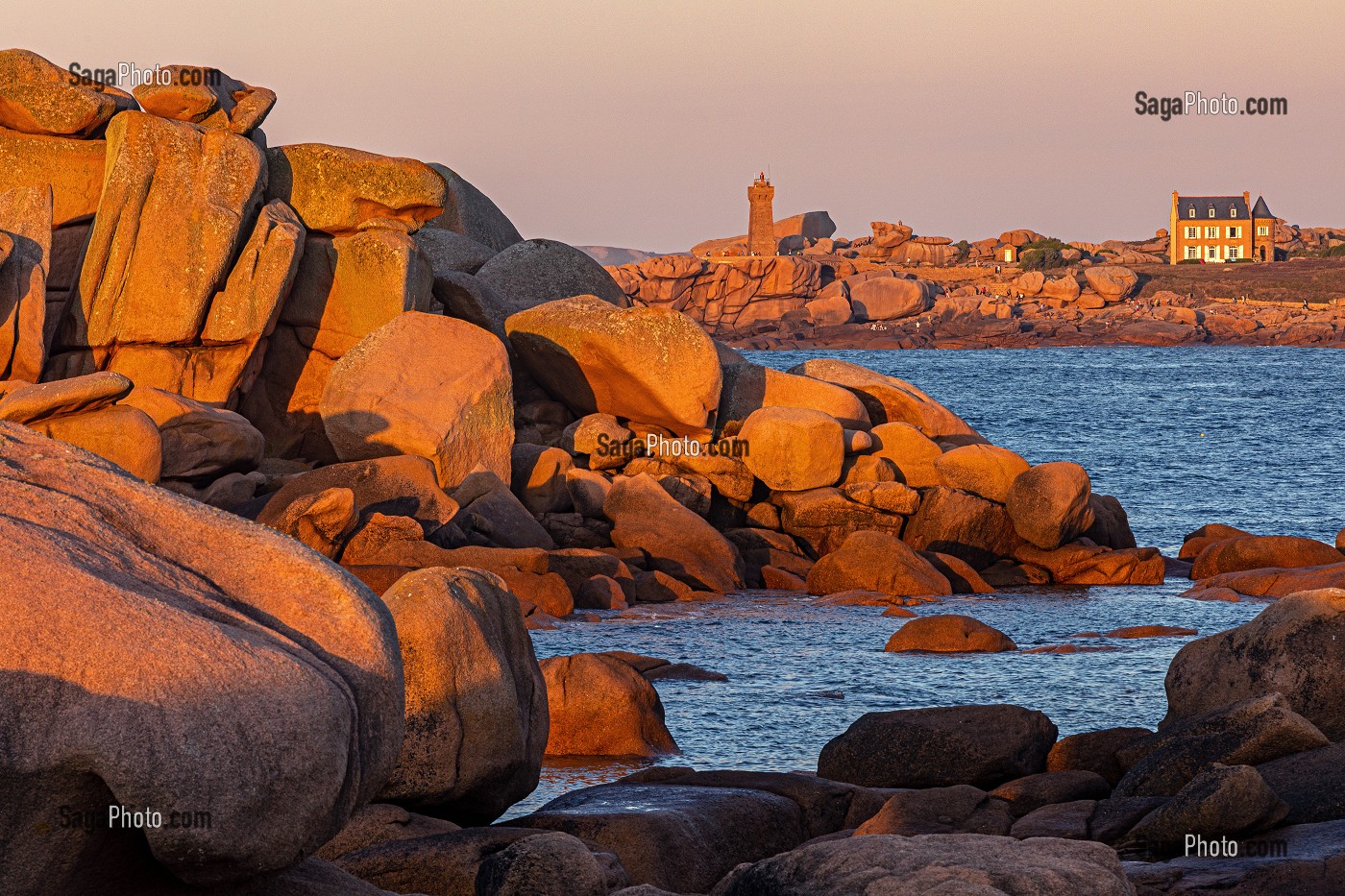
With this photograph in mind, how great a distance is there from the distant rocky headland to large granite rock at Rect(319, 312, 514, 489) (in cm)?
9484

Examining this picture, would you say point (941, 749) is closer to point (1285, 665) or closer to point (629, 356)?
point (1285, 665)

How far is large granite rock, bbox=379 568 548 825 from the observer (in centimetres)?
903

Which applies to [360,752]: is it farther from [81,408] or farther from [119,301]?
[119,301]

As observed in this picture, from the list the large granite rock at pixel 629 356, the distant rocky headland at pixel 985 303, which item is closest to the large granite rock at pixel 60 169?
the large granite rock at pixel 629 356

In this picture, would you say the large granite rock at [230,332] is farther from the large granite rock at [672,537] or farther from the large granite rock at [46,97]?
the large granite rock at [672,537]

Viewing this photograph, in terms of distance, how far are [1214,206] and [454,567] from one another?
159 m

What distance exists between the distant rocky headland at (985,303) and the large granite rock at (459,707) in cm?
10899

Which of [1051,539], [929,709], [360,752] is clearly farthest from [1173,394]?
[360,752]


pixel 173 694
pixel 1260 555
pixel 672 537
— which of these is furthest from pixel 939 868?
pixel 1260 555

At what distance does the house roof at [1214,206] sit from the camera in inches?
6176

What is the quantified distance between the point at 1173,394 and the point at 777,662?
62.5m

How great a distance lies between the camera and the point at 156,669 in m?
4.60

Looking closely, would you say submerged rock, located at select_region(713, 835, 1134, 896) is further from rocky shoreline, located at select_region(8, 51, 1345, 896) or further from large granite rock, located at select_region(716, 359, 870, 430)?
large granite rock, located at select_region(716, 359, 870, 430)

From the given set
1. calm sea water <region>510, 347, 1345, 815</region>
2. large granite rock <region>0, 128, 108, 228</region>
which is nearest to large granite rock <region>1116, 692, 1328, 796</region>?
calm sea water <region>510, 347, 1345, 815</region>
